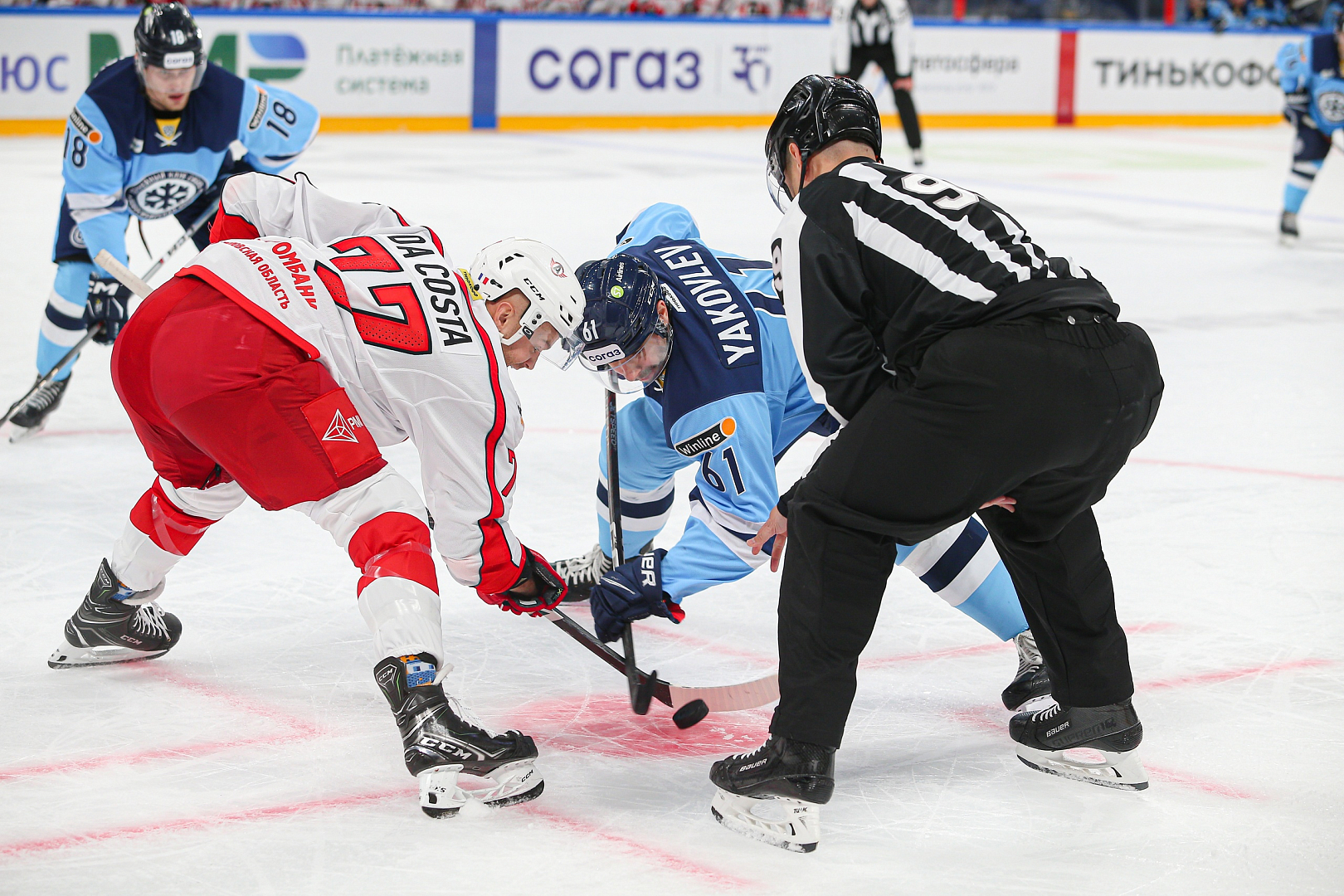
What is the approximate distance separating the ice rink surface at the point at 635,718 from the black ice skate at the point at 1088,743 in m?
0.03

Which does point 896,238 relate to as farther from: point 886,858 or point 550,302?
point 886,858

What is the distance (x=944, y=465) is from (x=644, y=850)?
0.74 meters

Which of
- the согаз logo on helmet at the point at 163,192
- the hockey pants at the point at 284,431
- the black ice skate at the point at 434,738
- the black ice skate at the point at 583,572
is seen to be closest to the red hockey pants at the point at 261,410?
the hockey pants at the point at 284,431

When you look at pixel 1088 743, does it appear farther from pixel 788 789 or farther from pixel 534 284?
pixel 534 284

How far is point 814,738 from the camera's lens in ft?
7.34

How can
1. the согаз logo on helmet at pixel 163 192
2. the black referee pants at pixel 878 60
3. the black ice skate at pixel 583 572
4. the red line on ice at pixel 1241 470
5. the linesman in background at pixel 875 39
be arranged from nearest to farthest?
1. the black ice skate at pixel 583 572
2. the red line on ice at pixel 1241 470
3. the согаз logo on helmet at pixel 163 192
4. the linesman in background at pixel 875 39
5. the black referee pants at pixel 878 60

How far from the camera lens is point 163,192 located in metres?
4.93

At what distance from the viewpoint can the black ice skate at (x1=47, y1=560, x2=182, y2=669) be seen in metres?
2.89

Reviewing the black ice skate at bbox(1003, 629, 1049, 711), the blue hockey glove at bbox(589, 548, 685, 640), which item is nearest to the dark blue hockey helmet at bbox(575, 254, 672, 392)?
the blue hockey glove at bbox(589, 548, 685, 640)

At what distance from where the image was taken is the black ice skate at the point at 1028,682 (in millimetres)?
2762

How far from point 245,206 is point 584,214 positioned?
5854mm

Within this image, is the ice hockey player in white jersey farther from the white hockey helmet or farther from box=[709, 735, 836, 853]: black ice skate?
box=[709, 735, 836, 853]: black ice skate

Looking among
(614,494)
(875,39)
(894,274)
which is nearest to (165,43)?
(614,494)

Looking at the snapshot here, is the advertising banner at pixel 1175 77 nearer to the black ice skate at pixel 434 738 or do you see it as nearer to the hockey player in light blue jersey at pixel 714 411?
the hockey player in light blue jersey at pixel 714 411
